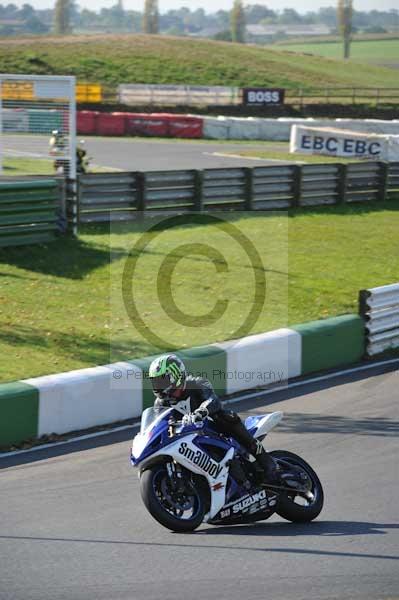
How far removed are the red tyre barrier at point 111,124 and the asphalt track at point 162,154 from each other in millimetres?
1308

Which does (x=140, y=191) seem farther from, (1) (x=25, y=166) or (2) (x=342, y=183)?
(1) (x=25, y=166)

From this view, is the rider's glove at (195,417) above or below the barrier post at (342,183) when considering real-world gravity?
above

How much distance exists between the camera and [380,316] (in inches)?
572

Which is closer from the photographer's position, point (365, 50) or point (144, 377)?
point (144, 377)

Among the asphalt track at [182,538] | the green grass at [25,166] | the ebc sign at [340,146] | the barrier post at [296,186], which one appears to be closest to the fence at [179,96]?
the ebc sign at [340,146]

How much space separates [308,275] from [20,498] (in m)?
10.4

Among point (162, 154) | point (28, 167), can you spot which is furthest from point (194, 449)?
point (162, 154)

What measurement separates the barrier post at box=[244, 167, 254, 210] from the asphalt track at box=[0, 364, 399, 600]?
1296 cm

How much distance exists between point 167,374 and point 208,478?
880 mm

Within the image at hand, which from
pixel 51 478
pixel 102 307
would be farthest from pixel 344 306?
pixel 51 478

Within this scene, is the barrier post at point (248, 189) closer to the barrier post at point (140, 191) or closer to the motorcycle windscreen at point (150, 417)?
the barrier post at point (140, 191)

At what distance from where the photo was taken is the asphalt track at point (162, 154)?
34156 millimetres

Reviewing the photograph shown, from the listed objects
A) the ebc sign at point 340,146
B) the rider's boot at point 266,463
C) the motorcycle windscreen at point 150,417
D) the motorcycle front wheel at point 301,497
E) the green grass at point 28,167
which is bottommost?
the green grass at point 28,167

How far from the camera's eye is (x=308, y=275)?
18234 millimetres
